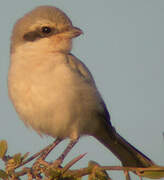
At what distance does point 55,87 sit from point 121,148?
1251mm

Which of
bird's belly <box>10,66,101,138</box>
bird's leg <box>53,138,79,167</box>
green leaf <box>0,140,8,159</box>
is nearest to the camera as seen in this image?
green leaf <box>0,140,8,159</box>

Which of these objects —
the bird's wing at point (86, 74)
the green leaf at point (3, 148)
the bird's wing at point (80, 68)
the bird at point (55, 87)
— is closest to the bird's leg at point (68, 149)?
the bird at point (55, 87)

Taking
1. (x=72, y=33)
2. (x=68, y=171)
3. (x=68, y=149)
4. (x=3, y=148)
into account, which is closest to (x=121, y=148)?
(x=68, y=149)

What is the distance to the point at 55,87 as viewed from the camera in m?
4.14

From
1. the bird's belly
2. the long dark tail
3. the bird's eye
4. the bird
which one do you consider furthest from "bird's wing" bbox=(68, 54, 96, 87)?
the long dark tail

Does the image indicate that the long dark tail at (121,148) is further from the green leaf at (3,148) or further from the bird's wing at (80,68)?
the green leaf at (3,148)

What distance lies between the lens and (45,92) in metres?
4.14

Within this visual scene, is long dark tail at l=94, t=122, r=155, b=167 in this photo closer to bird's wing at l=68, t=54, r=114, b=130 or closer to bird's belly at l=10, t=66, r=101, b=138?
bird's wing at l=68, t=54, r=114, b=130

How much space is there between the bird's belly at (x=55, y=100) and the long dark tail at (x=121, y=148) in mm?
570

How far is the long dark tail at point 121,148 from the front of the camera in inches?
164

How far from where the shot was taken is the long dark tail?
4.17 metres

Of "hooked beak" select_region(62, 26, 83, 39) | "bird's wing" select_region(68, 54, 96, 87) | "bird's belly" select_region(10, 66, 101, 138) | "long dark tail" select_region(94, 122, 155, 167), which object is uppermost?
"hooked beak" select_region(62, 26, 83, 39)

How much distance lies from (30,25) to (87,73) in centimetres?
93

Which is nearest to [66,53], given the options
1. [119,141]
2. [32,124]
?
[32,124]
